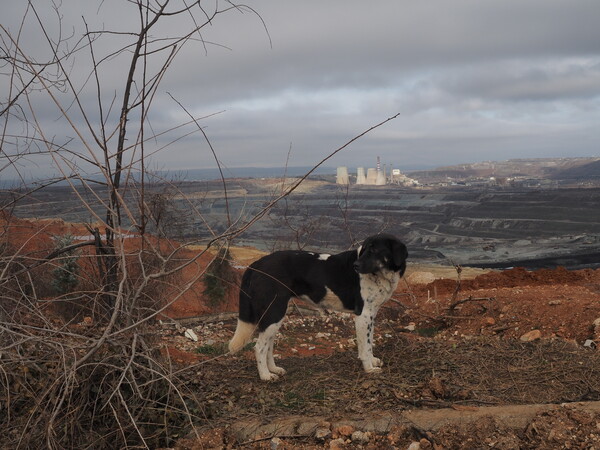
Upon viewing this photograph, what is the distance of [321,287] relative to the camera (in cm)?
614

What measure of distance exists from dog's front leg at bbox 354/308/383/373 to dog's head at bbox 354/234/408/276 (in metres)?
0.53

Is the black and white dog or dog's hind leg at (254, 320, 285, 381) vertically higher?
the black and white dog

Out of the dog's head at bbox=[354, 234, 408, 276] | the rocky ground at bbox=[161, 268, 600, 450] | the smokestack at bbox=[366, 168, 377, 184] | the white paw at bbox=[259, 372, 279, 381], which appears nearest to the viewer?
the rocky ground at bbox=[161, 268, 600, 450]

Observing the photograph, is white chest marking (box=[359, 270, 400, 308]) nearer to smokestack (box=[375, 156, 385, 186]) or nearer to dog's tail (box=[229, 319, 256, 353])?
dog's tail (box=[229, 319, 256, 353])

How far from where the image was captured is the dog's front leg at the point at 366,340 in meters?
5.95

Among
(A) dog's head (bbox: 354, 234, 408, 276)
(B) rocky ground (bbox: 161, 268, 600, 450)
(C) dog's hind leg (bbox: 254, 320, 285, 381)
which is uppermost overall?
(A) dog's head (bbox: 354, 234, 408, 276)

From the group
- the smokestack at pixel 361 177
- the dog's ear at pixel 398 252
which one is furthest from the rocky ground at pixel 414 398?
the smokestack at pixel 361 177

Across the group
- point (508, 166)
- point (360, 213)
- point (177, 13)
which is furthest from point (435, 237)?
point (508, 166)

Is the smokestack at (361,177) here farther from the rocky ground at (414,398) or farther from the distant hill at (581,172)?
the distant hill at (581,172)

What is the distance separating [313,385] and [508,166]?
13727 cm

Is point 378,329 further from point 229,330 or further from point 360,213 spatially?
point 360,213

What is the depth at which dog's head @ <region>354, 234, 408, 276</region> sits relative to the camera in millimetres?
5797

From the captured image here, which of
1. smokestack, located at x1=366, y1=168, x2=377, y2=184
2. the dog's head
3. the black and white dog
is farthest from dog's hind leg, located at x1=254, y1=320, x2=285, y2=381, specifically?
smokestack, located at x1=366, y1=168, x2=377, y2=184

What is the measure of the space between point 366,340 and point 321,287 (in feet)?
2.49
